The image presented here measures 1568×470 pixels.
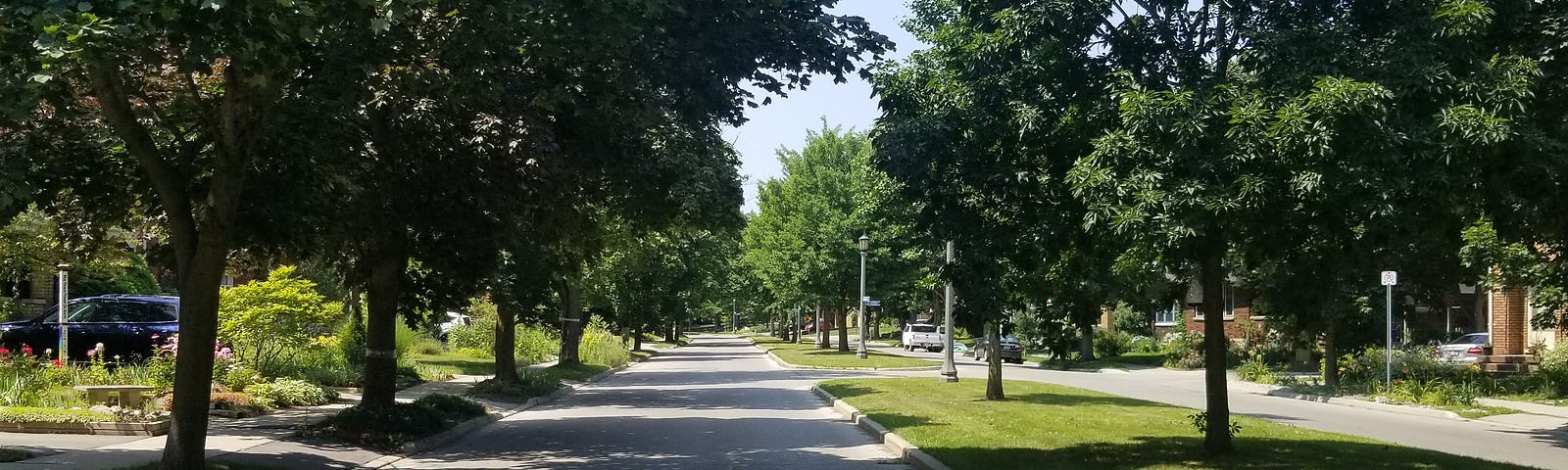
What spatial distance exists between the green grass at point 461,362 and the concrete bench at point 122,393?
54.9 ft

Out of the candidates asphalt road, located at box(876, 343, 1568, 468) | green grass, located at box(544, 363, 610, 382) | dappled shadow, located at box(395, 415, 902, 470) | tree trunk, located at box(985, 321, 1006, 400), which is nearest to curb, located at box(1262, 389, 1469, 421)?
asphalt road, located at box(876, 343, 1568, 468)

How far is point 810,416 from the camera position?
21719 mm

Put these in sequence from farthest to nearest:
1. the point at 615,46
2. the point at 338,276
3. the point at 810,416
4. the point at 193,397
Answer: the point at 810,416
the point at 338,276
the point at 615,46
the point at 193,397

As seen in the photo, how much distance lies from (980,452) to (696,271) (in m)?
44.8

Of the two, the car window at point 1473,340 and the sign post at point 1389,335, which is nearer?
the sign post at point 1389,335

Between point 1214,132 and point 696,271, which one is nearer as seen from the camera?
point 1214,132

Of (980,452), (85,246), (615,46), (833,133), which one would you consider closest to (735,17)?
(615,46)

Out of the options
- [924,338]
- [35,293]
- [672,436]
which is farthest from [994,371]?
[924,338]

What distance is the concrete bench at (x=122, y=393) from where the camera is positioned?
16016 millimetres

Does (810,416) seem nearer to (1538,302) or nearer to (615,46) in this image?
(615,46)

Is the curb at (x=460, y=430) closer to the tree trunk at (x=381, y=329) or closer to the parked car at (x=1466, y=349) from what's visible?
the tree trunk at (x=381, y=329)

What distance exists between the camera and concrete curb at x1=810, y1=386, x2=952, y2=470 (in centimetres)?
1324

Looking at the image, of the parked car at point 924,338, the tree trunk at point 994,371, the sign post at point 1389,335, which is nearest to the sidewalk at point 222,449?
the tree trunk at point 994,371

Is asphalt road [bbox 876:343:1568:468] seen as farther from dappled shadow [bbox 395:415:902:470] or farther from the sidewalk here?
the sidewalk
